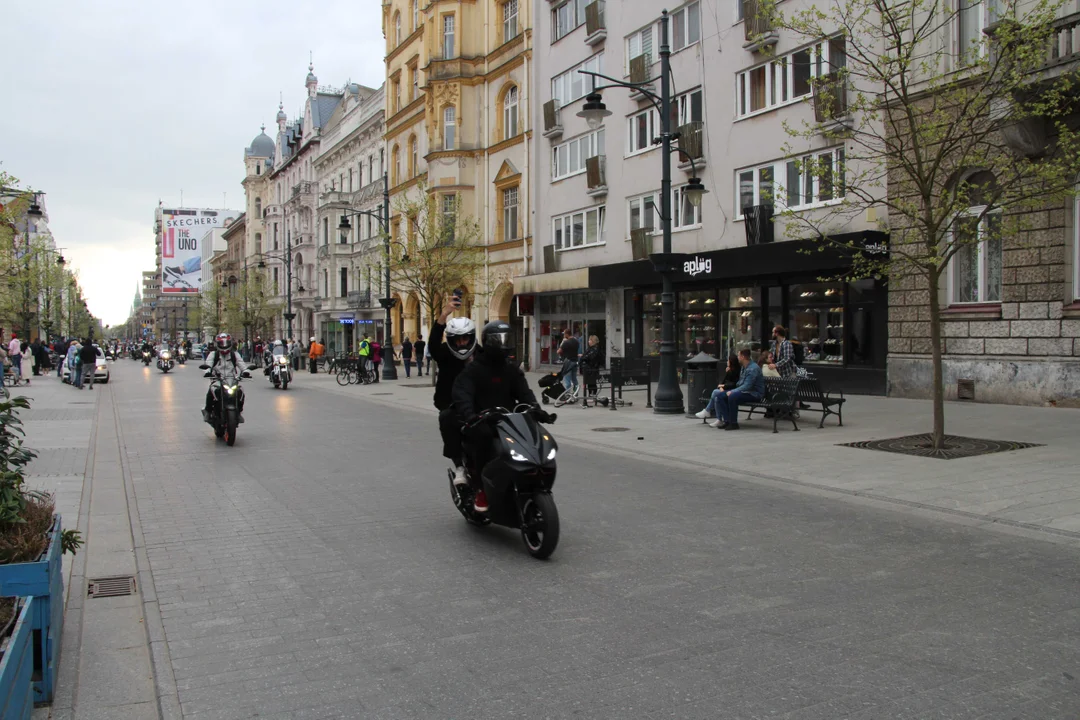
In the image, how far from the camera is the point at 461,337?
6984 mm

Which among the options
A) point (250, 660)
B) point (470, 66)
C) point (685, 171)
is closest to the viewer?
point (250, 660)

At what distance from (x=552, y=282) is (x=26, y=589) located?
2811 cm

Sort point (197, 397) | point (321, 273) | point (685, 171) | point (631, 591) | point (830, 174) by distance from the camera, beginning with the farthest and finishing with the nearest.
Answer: point (321, 273) → point (685, 171) → point (197, 397) → point (830, 174) → point (631, 591)

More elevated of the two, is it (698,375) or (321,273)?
(321,273)

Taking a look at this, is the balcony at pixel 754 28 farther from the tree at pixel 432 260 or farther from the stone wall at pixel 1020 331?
the tree at pixel 432 260

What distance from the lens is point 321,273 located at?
6197 centimetres

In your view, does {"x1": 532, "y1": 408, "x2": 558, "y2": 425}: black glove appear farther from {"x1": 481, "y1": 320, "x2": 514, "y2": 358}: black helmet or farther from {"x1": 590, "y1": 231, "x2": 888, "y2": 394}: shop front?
{"x1": 590, "y1": 231, "x2": 888, "y2": 394}: shop front

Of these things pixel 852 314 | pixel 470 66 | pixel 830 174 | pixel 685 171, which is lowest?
pixel 852 314

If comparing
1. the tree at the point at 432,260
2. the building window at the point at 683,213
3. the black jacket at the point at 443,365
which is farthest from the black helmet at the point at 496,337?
the tree at the point at 432,260

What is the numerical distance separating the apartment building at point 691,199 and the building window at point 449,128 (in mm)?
5574

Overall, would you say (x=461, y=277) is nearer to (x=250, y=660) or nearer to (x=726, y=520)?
(x=726, y=520)

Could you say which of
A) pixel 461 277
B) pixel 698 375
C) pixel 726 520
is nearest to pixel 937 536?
pixel 726 520

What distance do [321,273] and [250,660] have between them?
197ft

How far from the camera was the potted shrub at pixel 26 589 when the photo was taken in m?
2.93
